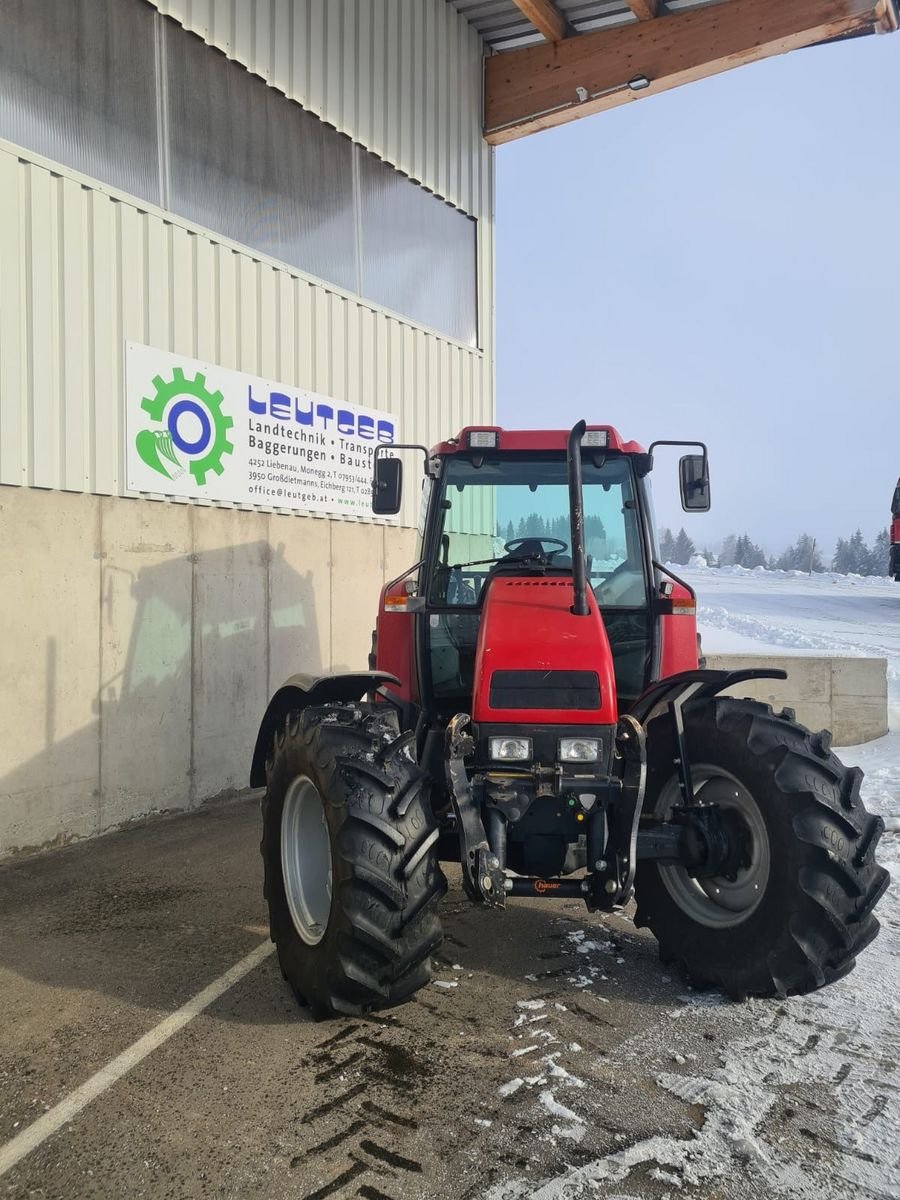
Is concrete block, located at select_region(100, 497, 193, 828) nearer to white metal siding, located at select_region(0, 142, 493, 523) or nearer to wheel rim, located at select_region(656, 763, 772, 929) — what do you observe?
white metal siding, located at select_region(0, 142, 493, 523)

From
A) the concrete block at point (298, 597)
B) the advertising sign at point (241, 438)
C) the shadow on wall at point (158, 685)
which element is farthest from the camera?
the concrete block at point (298, 597)

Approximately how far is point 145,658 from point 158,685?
0.25 metres

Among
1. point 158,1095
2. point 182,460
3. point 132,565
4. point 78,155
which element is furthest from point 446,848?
point 78,155

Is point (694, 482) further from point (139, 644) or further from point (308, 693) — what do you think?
point (139, 644)

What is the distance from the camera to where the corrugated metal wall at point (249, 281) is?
6.02 m

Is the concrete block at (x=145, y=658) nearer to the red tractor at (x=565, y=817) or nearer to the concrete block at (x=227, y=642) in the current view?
the concrete block at (x=227, y=642)

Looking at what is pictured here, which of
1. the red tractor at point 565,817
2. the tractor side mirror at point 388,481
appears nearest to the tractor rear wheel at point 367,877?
the red tractor at point 565,817

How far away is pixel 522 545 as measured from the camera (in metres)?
4.93

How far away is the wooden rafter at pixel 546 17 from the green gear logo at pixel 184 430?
229 inches

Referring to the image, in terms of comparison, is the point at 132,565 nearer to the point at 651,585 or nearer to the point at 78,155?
the point at 78,155

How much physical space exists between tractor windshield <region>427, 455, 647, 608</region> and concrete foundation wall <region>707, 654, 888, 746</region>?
437 cm

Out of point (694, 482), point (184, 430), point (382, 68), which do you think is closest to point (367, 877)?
point (694, 482)

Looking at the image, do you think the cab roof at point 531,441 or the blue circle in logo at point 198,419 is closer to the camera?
the cab roof at point 531,441

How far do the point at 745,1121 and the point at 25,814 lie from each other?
4769 millimetres
